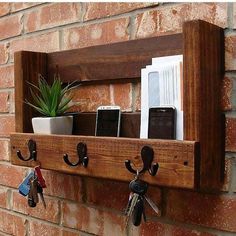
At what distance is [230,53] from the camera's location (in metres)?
0.72

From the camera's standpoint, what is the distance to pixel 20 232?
1.15m

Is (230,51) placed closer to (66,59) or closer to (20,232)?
(66,59)

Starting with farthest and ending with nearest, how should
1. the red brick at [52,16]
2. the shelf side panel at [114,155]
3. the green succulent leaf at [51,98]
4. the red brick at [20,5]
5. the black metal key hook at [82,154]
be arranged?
the red brick at [20,5]
the red brick at [52,16]
the green succulent leaf at [51,98]
the black metal key hook at [82,154]
the shelf side panel at [114,155]

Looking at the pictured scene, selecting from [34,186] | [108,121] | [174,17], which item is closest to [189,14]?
[174,17]

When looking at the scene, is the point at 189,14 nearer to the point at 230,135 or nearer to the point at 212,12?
the point at 212,12

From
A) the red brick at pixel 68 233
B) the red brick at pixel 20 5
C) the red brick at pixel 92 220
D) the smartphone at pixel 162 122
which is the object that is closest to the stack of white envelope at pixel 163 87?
the smartphone at pixel 162 122

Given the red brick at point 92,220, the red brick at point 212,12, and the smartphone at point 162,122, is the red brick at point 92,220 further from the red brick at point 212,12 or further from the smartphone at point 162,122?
the red brick at point 212,12

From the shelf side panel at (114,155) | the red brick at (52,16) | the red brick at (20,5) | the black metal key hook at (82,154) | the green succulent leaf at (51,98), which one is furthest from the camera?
the red brick at (20,5)

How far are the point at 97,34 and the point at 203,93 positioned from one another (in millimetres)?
376

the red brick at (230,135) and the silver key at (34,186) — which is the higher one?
the red brick at (230,135)

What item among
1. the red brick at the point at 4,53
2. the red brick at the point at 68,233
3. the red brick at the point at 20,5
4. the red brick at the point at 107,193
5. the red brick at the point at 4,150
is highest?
the red brick at the point at 20,5

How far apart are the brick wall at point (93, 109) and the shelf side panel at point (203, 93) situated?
0.04 meters

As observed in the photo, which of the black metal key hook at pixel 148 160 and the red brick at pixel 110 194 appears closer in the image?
the black metal key hook at pixel 148 160

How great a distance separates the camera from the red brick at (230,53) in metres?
0.72
